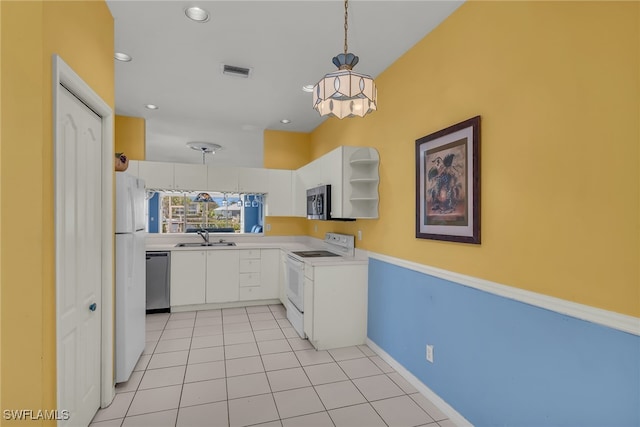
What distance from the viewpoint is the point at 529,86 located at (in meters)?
1.66

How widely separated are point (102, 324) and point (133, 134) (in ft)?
11.0

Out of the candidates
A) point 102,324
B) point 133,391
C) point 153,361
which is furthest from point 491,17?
point 153,361

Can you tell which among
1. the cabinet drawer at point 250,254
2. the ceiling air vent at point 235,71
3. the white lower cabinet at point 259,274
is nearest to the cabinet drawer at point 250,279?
the white lower cabinet at point 259,274

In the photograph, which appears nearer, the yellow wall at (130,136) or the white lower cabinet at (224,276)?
the white lower cabinet at (224,276)

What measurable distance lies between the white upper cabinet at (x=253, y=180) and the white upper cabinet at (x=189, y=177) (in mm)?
554

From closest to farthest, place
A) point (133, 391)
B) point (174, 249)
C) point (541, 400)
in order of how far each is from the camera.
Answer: point (541, 400)
point (133, 391)
point (174, 249)

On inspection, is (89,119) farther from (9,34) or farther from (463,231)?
(463,231)

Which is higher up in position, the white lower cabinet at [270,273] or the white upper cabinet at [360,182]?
the white upper cabinet at [360,182]

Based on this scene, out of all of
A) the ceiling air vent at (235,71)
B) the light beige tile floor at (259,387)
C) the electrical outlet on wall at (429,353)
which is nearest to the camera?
the light beige tile floor at (259,387)

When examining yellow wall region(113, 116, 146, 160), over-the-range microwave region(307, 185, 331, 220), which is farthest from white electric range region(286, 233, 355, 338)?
yellow wall region(113, 116, 146, 160)

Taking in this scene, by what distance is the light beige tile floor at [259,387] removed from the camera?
213cm

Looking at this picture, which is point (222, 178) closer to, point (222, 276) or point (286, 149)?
point (286, 149)

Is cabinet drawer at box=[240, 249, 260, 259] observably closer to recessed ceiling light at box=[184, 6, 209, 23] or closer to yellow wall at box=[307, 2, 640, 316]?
yellow wall at box=[307, 2, 640, 316]

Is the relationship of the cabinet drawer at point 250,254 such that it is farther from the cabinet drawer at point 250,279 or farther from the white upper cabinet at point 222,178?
the white upper cabinet at point 222,178
